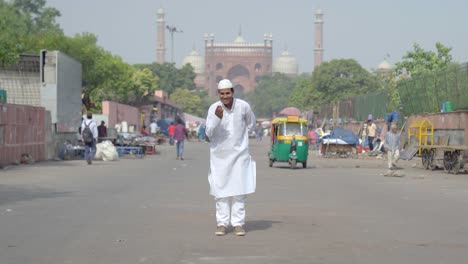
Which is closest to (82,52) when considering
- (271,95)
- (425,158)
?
(425,158)

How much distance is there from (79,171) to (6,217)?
11.5 meters

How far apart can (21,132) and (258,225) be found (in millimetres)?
16285

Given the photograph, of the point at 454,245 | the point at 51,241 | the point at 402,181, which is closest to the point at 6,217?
the point at 51,241

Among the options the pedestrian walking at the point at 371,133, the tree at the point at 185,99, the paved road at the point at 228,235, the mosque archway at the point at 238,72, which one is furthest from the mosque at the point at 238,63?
the paved road at the point at 228,235

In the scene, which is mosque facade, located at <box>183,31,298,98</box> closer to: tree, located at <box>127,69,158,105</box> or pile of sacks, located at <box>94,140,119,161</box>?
tree, located at <box>127,69,158,105</box>

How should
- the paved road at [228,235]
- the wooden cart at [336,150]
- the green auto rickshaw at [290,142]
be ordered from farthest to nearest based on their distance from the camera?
the wooden cart at [336,150] < the green auto rickshaw at [290,142] < the paved road at [228,235]

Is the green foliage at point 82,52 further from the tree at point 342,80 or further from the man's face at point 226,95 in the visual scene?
the tree at point 342,80

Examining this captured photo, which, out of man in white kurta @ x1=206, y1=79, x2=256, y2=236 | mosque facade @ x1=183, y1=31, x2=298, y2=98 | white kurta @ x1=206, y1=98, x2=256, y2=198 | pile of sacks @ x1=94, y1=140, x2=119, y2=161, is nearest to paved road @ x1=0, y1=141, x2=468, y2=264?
man in white kurta @ x1=206, y1=79, x2=256, y2=236

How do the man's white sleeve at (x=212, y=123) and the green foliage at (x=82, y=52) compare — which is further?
the green foliage at (x=82, y=52)

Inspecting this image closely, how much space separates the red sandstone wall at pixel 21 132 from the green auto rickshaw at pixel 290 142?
685 centimetres

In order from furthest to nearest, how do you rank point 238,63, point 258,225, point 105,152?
point 238,63, point 105,152, point 258,225

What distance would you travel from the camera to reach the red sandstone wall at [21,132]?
2342 cm

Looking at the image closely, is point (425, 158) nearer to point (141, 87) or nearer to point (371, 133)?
point (371, 133)

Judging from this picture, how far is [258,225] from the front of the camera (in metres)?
10.0
